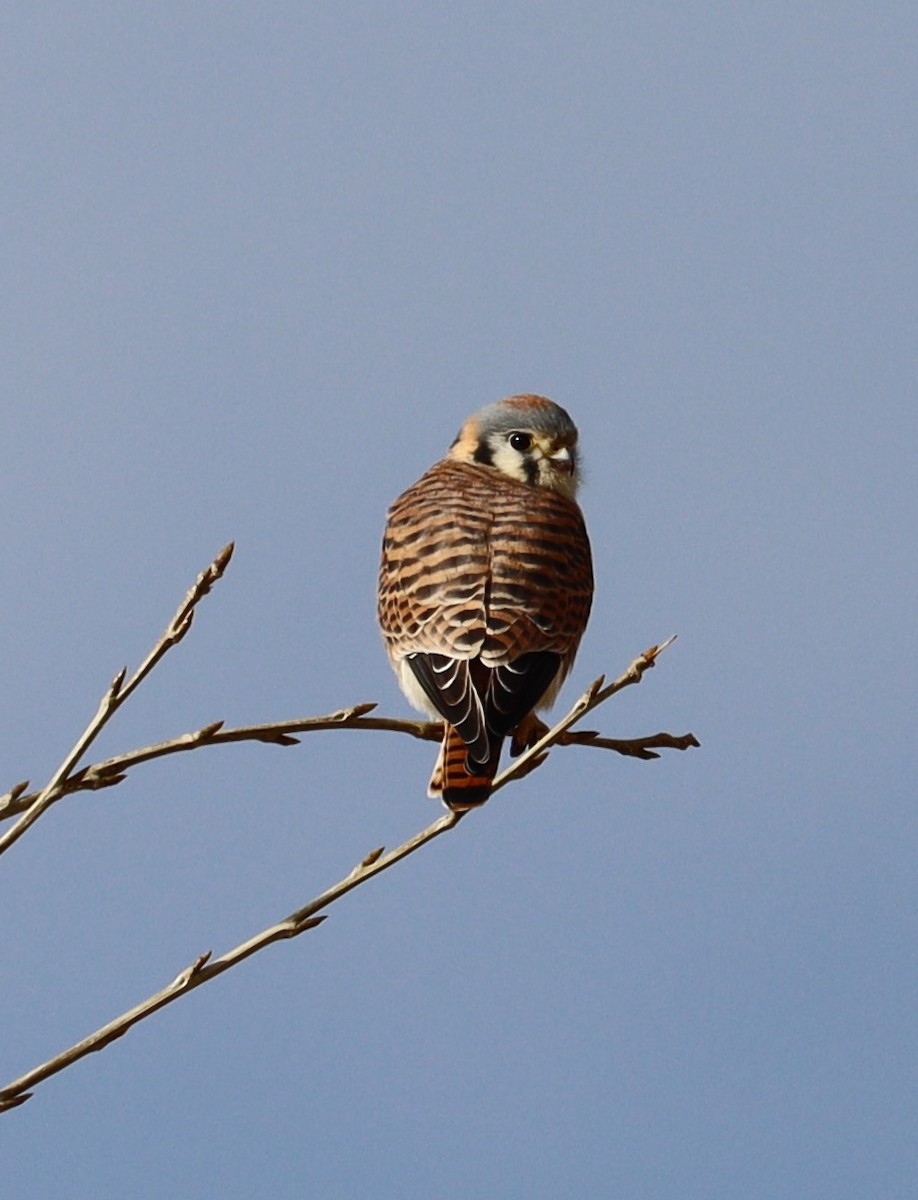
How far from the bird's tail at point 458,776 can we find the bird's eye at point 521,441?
1780mm

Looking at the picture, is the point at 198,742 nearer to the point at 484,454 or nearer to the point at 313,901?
the point at 313,901

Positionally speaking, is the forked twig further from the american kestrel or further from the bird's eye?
the bird's eye

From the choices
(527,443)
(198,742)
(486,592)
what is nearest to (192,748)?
(198,742)

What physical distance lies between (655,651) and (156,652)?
90 centimetres

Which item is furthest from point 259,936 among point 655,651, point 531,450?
point 531,450

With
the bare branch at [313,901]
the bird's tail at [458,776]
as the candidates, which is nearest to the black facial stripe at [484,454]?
the bird's tail at [458,776]

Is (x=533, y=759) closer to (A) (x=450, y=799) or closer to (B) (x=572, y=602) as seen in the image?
(A) (x=450, y=799)

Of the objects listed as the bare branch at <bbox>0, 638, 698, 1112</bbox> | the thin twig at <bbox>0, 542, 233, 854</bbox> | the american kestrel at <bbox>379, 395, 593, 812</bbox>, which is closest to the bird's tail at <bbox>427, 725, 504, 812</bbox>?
the american kestrel at <bbox>379, 395, 593, 812</bbox>

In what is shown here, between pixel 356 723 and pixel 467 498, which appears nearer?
pixel 356 723

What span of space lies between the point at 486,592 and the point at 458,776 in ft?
2.78

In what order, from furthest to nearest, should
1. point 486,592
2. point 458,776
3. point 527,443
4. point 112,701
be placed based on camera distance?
point 527,443
point 486,592
point 458,776
point 112,701

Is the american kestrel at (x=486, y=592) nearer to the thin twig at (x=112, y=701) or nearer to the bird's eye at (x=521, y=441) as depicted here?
the bird's eye at (x=521, y=441)

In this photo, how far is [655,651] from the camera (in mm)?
2836

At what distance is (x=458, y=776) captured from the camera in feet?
13.0
